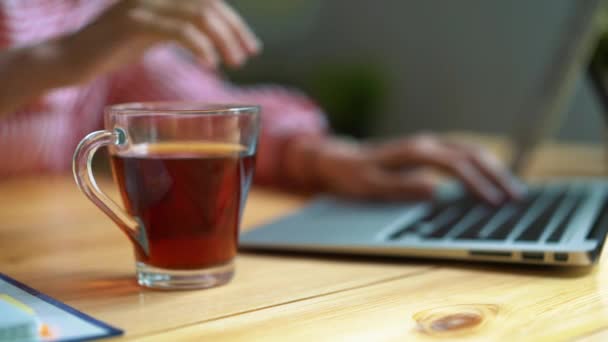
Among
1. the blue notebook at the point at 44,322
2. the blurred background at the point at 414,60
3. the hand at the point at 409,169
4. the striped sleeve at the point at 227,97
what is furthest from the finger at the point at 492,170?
the blurred background at the point at 414,60

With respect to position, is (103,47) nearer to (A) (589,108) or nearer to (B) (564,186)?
(B) (564,186)

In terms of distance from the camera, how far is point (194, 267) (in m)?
0.43

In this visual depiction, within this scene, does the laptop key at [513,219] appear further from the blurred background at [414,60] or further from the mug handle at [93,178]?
the blurred background at [414,60]

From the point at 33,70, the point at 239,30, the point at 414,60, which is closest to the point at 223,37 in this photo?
the point at 239,30

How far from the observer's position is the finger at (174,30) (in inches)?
20.7

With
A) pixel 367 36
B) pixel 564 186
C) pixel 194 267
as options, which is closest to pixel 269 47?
pixel 367 36

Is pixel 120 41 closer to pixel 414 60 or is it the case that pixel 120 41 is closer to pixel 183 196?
pixel 183 196

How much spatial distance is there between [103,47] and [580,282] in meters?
0.36

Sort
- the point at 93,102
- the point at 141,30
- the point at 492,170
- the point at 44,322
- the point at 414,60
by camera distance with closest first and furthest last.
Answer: the point at 44,322 < the point at 141,30 < the point at 492,170 < the point at 93,102 < the point at 414,60

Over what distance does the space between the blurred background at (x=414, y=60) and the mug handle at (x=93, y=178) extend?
5.98ft

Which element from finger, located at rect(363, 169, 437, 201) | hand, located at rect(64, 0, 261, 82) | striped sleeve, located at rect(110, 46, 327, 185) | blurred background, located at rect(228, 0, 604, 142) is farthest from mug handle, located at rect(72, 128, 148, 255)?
blurred background, located at rect(228, 0, 604, 142)

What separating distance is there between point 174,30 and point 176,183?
0.51 ft

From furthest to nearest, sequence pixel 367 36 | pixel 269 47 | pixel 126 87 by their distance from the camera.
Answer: pixel 269 47, pixel 367 36, pixel 126 87

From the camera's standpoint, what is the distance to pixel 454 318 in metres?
0.37
